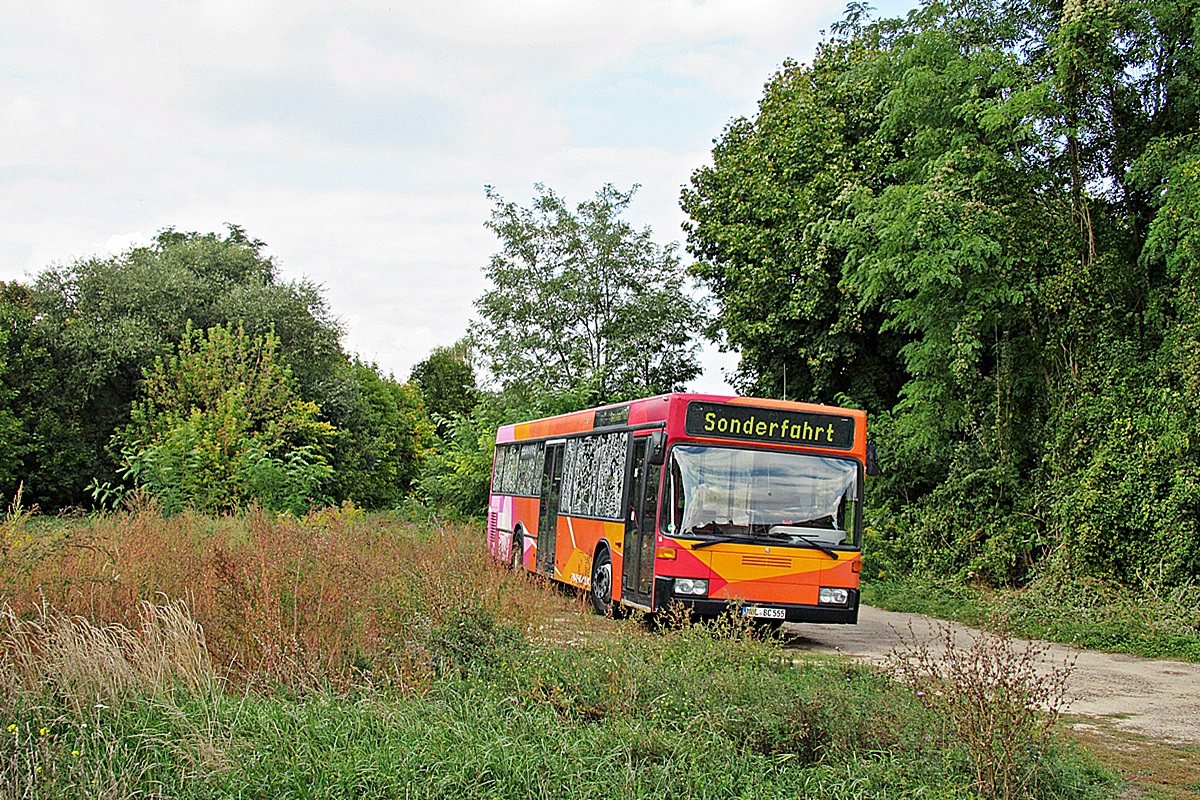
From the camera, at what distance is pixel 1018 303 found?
17531mm

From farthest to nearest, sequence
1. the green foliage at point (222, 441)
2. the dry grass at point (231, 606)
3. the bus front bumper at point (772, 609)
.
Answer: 1. the green foliage at point (222, 441)
2. the bus front bumper at point (772, 609)
3. the dry grass at point (231, 606)

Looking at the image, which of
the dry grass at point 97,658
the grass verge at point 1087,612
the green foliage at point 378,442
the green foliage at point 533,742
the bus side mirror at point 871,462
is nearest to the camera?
the green foliage at point 533,742

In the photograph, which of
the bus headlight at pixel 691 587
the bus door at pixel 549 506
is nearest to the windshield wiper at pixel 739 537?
the bus headlight at pixel 691 587

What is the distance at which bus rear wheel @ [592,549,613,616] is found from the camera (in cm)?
1456

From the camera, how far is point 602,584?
48.8 feet

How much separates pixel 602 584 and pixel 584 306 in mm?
19894

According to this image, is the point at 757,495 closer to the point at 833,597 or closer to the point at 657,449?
the point at 657,449

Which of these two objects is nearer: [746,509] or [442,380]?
[746,509]

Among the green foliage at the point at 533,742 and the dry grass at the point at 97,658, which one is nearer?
the green foliage at the point at 533,742

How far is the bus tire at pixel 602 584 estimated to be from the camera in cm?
1454

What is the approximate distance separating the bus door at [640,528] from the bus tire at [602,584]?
65 centimetres

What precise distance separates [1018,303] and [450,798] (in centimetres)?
1463

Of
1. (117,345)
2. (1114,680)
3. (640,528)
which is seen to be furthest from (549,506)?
(117,345)

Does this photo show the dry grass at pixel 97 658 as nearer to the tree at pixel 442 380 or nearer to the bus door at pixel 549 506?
the bus door at pixel 549 506
